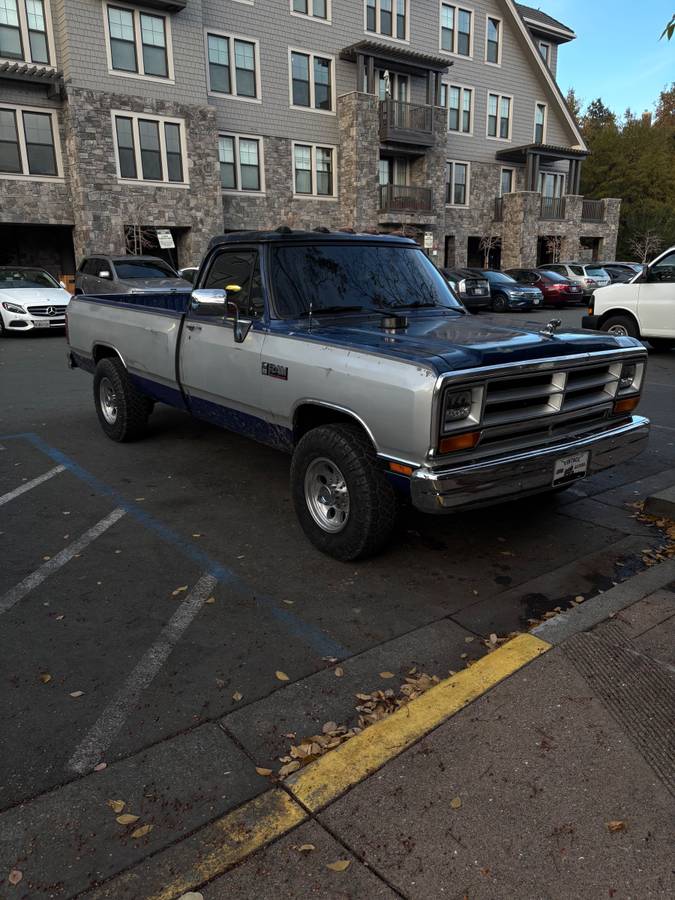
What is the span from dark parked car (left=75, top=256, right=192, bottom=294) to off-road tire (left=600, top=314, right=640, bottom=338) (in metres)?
9.53

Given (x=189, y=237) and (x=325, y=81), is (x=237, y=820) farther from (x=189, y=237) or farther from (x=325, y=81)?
(x=325, y=81)

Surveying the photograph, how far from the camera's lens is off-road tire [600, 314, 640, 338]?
494 inches

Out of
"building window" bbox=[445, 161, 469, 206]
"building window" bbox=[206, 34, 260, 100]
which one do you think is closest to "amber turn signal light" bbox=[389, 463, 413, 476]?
"building window" bbox=[206, 34, 260, 100]

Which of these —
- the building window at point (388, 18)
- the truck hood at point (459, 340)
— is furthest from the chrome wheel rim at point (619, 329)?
the building window at point (388, 18)

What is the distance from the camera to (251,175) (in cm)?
2667

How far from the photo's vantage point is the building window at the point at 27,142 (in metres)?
→ 22.1

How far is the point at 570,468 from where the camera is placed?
4.21 meters

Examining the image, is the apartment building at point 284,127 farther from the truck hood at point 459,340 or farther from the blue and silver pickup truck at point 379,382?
the truck hood at point 459,340

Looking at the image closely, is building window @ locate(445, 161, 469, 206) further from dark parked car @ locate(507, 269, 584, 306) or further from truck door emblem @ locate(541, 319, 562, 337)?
truck door emblem @ locate(541, 319, 562, 337)

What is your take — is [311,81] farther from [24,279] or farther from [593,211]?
[593,211]

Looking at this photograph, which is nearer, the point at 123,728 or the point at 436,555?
the point at 123,728

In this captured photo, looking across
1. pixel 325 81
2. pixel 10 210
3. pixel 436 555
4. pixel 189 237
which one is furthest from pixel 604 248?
pixel 436 555

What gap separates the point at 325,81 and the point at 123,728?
30035 millimetres

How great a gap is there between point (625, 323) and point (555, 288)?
13.8 meters
